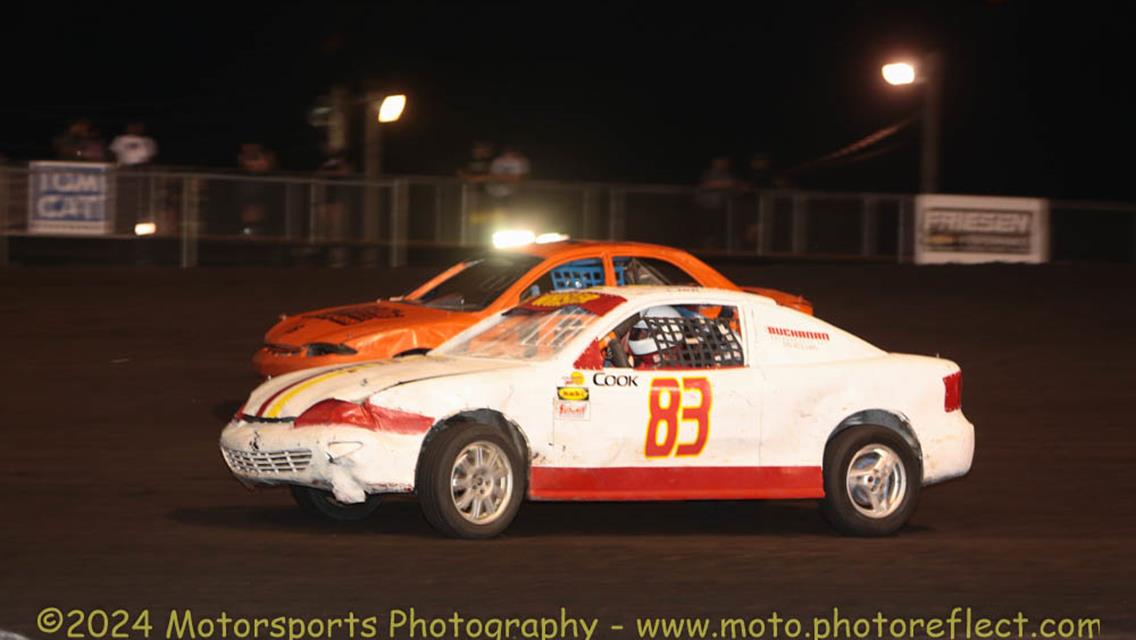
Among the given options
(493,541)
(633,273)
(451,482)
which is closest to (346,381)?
(451,482)

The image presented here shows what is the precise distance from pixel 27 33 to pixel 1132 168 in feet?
96.7

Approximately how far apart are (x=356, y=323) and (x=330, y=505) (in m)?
3.60

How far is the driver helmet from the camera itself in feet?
A: 33.3

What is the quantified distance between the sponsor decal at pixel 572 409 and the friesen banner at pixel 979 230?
734 inches

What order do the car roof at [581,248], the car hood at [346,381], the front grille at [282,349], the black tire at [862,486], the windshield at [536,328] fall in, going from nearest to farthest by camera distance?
1. the car hood at [346,381]
2. the windshield at [536,328]
3. the black tire at [862,486]
4. the front grille at [282,349]
5. the car roof at [581,248]

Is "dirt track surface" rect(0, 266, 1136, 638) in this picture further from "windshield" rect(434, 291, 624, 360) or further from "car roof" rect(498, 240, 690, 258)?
"car roof" rect(498, 240, 690, 258)

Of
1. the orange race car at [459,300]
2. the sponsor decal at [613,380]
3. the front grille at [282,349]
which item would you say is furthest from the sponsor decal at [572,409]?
the front grille at [282,349]

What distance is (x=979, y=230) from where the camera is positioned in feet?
91.2

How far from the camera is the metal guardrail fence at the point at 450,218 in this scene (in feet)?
79.6

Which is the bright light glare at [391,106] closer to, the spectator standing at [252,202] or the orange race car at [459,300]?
the spectator standing at [252,202]

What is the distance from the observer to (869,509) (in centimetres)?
1011

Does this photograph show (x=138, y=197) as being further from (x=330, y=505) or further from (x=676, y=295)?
(x=676, y=295)

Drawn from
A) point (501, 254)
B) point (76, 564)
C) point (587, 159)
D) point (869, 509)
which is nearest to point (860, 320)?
point (501, 254)

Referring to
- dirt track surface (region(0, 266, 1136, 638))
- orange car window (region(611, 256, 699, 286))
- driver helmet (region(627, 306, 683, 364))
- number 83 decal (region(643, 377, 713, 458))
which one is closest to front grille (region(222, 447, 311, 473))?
dirt track surface (region(0, 266, 1136, 638))
